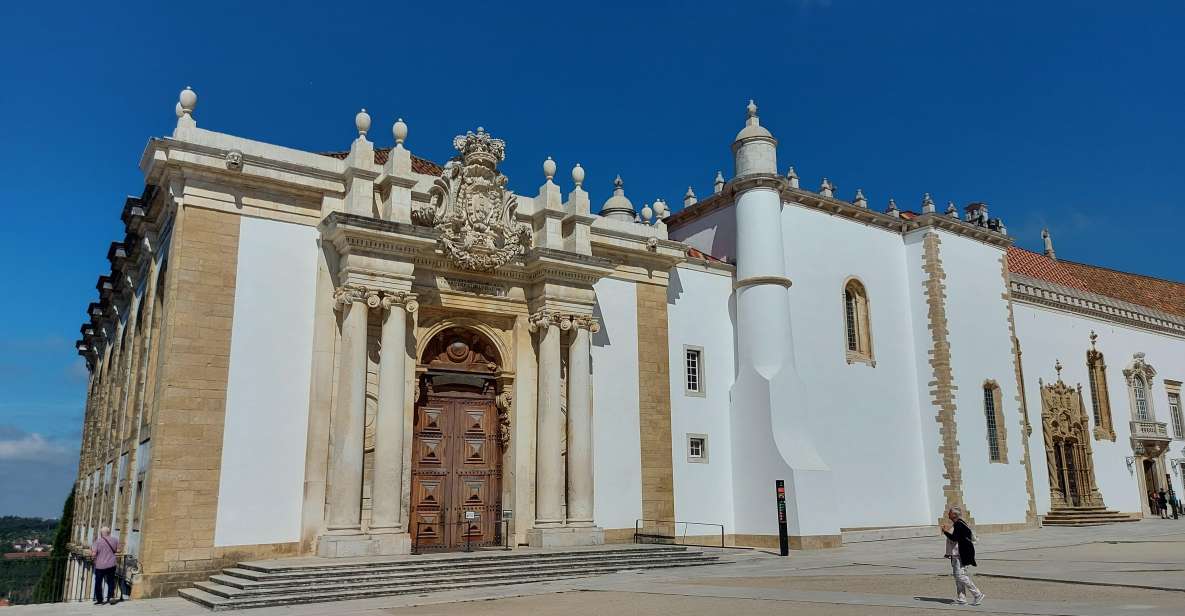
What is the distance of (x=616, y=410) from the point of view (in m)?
23.1

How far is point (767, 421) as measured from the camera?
24641 mm

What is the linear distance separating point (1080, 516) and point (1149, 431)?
8.67 metres

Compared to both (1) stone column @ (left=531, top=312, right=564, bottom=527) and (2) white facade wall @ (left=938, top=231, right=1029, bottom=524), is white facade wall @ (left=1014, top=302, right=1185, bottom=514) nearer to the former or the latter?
(2) white facade wall @ (left=938, top=231, right=1029, bottom=524)

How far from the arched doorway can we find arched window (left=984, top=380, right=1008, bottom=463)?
732 inches

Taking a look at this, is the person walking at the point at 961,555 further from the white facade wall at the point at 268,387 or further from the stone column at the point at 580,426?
the white facade wall at the point at 268,387

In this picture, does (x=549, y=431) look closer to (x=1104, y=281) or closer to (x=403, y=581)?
(x=403, y=581)

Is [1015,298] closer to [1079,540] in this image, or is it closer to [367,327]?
[1079,540]

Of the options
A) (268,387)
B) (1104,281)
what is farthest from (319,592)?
(1104,281)

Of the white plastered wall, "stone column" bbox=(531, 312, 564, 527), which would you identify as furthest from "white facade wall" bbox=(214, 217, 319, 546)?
the white plastered wall

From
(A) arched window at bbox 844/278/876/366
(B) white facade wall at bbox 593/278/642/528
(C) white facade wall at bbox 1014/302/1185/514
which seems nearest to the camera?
(B) white facade wall at bbox 593/278/642/528

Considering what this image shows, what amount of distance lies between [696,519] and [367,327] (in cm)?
1071

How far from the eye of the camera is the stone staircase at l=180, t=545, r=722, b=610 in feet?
47.2

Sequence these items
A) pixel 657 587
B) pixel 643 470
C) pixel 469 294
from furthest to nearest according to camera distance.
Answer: pixel 643 470, pixel 469 294, pixel 657 587

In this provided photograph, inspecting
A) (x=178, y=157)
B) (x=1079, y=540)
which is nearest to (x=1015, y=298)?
(x=1079, y=540)
